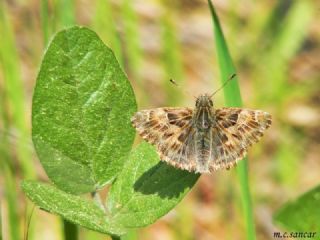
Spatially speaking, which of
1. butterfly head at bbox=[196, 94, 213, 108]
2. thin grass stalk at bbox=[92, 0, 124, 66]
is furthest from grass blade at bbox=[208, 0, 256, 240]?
thin grass stalk at bbox=[92, 0, 124, 66]

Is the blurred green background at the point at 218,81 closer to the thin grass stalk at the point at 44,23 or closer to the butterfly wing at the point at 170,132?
the thin grass stalk at the point at 44,23

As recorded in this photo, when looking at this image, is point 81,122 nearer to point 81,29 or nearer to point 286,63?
point 81,29

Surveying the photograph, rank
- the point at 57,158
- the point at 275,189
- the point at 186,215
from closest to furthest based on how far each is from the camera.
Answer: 1. the point at 57,158
2. the point at 186,215
3. the point at 275,189

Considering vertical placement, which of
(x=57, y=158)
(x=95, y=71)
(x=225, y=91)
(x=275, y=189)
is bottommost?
(x=57, y=158)

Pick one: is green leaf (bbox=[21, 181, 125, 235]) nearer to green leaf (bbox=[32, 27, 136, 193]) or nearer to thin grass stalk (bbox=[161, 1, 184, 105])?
green leaf (bbox=[32, 27, 136, 193])

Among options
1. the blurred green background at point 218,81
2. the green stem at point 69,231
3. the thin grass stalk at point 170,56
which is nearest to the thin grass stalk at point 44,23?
the green stem at point 69,231

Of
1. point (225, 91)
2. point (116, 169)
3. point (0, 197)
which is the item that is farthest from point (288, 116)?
point (116, 169)

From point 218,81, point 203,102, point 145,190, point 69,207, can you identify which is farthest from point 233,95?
point 218,81
